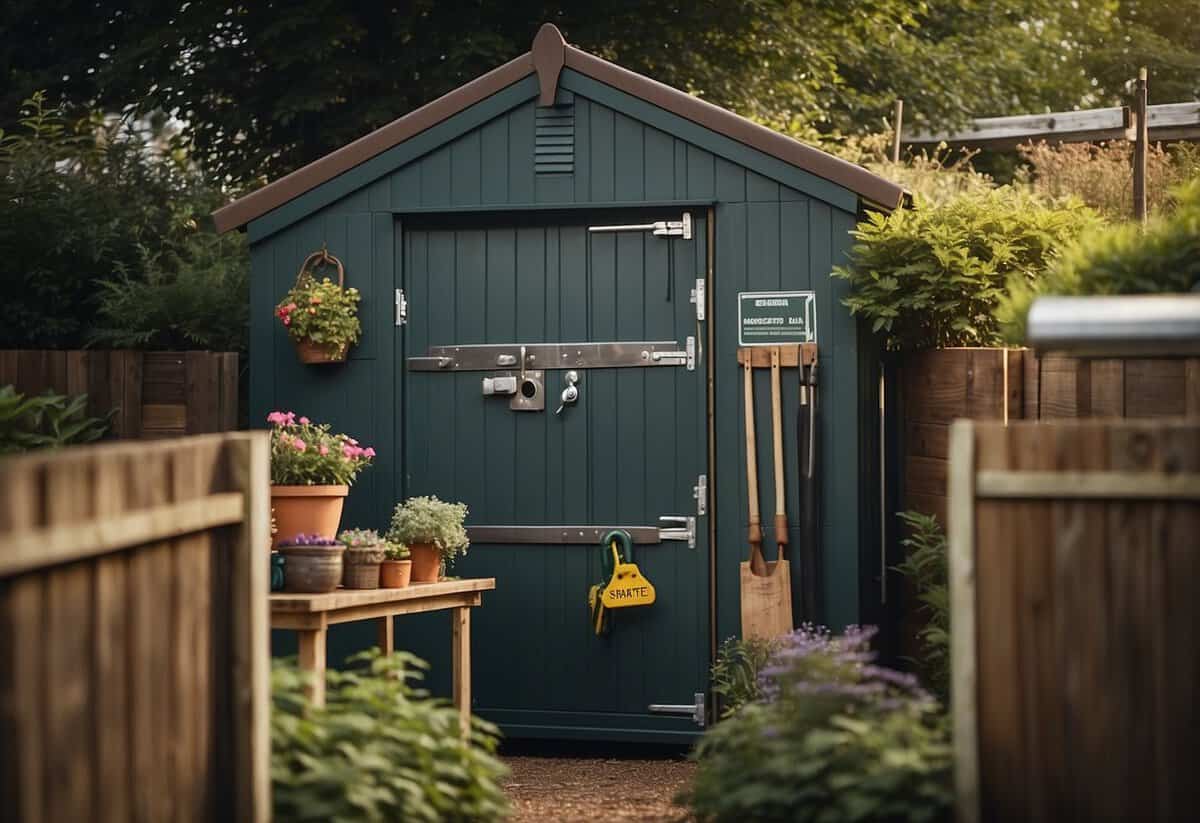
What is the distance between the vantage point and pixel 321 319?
24.3 feet

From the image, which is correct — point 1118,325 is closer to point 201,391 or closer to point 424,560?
point 424,560

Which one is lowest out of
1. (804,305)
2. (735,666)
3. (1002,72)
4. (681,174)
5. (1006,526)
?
(735,666)

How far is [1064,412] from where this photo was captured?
6.72 metres

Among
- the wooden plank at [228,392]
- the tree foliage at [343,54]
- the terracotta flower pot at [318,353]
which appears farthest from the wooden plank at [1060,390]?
the tree foliage at [343,54]

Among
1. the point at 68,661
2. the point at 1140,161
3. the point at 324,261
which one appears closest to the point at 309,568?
the point at 68,661

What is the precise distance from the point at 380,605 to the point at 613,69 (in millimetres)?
2922

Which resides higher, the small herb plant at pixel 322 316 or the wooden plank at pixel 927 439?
the small herb plant at pixel 322 316

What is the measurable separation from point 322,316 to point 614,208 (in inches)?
58.6

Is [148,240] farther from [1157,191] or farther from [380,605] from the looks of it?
[1157,191]

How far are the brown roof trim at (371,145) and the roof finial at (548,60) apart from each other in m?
0.05

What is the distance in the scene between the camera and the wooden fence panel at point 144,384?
809cm

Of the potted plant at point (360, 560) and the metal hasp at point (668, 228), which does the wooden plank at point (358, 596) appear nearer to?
the potted plant at point (360, 560)

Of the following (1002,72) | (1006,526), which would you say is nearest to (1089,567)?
(1006,526)

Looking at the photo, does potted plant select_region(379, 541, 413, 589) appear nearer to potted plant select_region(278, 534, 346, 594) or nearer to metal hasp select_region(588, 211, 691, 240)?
potted plant select_region(278, 534, 346, 594)
